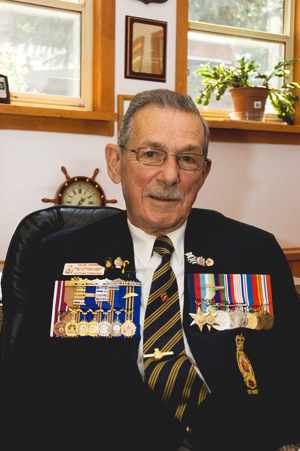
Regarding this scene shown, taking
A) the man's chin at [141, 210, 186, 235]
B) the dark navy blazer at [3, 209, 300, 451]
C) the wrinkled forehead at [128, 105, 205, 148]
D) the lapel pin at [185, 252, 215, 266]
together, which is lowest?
the dark navy blazer at [3, 209, 300, 451]

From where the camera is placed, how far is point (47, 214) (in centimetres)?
158

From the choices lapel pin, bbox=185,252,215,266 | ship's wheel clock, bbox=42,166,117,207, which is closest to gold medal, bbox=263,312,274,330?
lapel pin, bbox=185,252,215,266

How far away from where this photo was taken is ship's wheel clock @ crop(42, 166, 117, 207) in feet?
8.23

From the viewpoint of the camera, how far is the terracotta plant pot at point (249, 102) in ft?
9.46

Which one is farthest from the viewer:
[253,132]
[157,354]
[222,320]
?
[253,132]

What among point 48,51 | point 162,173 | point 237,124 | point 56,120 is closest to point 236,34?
point 237,124

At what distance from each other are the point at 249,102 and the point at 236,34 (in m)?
0.49

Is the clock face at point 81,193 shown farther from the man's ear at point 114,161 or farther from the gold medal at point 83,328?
the gold medal at point 83,328

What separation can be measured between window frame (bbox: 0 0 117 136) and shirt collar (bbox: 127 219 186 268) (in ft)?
4.13

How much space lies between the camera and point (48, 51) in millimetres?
2602

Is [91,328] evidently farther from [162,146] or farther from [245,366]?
[162,146]

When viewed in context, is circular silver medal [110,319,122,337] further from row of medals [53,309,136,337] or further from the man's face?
the man's face

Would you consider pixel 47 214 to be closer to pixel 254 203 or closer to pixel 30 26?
pixel 30 26

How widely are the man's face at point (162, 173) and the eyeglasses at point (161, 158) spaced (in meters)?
0.01
